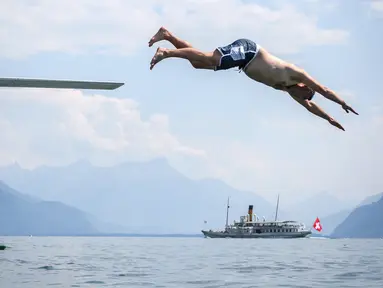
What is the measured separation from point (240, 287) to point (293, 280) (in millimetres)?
7922

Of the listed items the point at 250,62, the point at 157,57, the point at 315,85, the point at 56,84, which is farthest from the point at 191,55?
the point at 56,84

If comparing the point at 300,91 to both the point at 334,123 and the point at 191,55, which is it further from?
the point at 191,55

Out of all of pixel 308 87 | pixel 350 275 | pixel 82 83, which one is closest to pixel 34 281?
pixel 350 275

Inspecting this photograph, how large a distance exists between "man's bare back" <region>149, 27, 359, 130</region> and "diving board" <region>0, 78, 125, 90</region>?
19.3 feet

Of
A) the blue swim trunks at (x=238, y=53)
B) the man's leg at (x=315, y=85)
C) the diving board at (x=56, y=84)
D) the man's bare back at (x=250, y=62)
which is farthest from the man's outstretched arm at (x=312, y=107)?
the diving board at (x=56, y=84)

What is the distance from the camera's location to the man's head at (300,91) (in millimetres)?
→ 15172

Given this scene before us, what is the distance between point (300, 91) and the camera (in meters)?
15.2

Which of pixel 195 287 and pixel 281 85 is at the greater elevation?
pixel 281 85

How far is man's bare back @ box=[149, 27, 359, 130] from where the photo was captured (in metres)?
13.8

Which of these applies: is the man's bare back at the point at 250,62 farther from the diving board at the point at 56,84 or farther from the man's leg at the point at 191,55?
the diving board at the point at 56,84

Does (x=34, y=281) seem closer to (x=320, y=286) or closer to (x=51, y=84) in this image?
(x=320, y=286)

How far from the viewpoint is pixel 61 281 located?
56.7 m

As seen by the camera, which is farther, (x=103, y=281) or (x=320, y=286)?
(x=103, y=281)

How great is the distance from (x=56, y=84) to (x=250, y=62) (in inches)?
622
